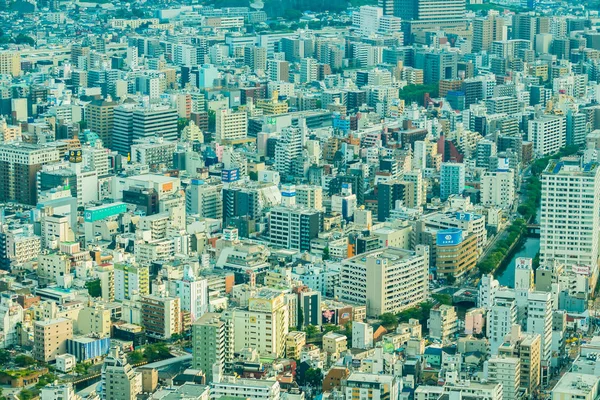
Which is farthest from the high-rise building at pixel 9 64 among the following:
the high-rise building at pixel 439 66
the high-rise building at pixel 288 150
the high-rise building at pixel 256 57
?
the high-rise building at pixel 288 150

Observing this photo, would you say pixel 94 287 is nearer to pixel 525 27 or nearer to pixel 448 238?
pixel 448 238

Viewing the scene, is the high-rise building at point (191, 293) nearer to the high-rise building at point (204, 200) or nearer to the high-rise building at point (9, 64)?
the high-rise building at point (204, 200)

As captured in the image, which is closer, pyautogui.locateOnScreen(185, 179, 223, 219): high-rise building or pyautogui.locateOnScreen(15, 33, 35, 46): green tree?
pyautogui.locateOnScreen(185, 179, 223, 219): high-rise building

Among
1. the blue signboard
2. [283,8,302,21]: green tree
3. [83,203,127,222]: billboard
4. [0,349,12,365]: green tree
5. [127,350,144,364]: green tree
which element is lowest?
[0,349,12,365]: green tree

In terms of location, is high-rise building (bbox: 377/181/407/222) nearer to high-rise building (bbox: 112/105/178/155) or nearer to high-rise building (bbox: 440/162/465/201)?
high-rise building (bbox: 440/162/465/201)

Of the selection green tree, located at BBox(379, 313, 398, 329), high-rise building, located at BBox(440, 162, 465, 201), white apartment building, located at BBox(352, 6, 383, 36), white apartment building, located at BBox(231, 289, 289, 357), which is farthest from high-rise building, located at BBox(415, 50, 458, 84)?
white apartment building, located at BBox(231, 289, 289, 357)

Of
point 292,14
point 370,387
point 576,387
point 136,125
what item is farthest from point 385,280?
point 292,14
